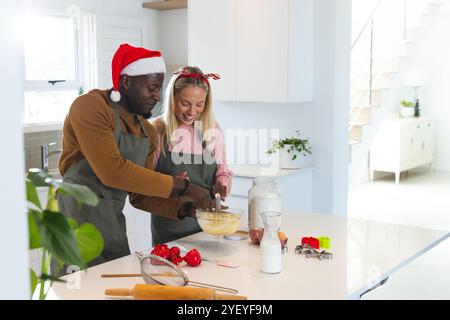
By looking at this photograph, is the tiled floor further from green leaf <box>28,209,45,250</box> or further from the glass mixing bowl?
green leaf <box>28,209,45,250</box>

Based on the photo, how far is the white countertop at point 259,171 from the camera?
427 centimetres

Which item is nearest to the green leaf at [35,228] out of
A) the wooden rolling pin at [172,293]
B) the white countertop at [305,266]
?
the white countertop at [305,266]

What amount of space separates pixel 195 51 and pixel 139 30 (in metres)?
0.97

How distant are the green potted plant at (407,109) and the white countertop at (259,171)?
5118 mm

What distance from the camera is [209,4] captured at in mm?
4621

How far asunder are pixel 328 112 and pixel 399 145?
14.2ft

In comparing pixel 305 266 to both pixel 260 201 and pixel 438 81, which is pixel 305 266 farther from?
pixel 438 81

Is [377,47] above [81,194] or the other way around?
above

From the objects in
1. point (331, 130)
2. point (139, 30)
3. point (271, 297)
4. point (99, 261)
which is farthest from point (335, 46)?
point (271, 297)

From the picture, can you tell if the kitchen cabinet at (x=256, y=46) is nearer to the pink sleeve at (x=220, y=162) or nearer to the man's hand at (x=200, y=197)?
the pink sleeve at (x=220, y=162)

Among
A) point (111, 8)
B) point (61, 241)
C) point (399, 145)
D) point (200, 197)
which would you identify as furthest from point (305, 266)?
point (399, 145)

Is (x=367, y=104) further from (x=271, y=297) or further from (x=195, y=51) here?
(x=271, y=297)

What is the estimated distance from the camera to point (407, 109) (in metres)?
9.07

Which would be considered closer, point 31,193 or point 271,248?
point 31,193
